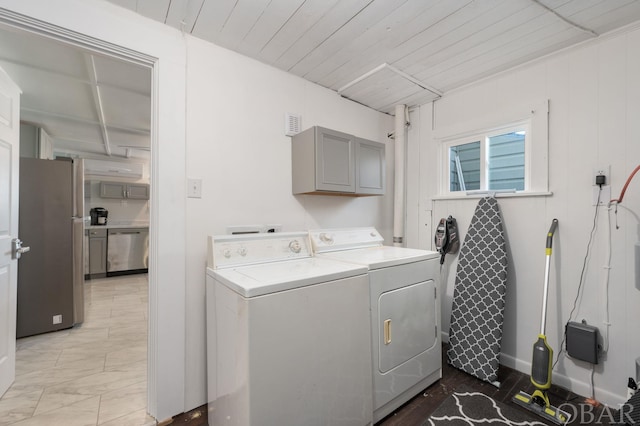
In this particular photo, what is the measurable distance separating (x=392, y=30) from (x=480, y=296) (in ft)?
6.88

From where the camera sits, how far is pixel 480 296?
226 cm

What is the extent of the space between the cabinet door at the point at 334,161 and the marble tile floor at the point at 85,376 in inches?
75.2

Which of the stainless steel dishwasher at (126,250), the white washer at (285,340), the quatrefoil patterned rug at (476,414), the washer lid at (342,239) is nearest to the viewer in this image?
the white washer at (285,340)

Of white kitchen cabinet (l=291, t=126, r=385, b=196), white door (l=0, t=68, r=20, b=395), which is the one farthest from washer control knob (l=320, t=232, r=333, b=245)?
white door (l=0, t=68, r=20, b=395)

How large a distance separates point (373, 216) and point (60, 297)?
11.2ft

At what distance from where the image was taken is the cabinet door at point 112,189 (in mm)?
5590

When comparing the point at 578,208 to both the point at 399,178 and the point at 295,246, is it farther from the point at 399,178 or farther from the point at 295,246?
the point at 295,246

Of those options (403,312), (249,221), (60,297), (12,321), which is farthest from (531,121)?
(60,297)

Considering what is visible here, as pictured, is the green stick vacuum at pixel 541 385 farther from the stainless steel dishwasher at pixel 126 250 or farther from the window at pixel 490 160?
the stainless steel dishwasher at pixel 126 250

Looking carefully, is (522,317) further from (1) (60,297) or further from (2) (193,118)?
(1) (60,297)

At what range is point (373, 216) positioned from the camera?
2979 mm

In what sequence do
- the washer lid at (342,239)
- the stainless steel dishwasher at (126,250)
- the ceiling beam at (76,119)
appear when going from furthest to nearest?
1. the stainless steel dishwasher at (126,250)
2. the ceiling beam at (76,119)
3. the washer lid at (342,239)

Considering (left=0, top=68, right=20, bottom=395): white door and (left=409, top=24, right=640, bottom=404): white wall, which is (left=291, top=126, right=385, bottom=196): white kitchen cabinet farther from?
(left=0, top=68, right=20, bottom=395): white door

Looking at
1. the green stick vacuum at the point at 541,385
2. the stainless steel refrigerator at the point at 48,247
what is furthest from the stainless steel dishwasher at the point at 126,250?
the green stick vacuum at the point at 541,385
